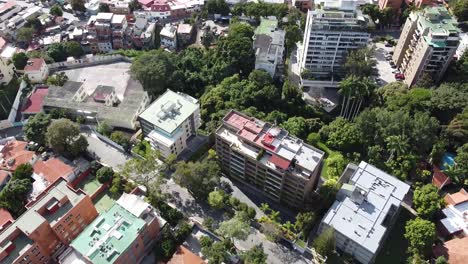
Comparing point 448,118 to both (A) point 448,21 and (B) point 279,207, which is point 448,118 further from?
(B) point 279,207

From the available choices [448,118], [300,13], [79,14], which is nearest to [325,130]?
[448,118]

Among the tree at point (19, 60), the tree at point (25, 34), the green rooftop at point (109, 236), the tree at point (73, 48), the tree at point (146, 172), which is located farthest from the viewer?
the tree at point (25, 34)

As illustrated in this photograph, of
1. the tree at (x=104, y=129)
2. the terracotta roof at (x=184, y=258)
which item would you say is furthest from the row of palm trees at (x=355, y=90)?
the tree at (x=104, y=129)

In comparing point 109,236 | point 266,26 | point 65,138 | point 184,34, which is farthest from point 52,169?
point 266,26

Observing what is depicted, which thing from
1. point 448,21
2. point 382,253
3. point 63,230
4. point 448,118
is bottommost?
point 382,253

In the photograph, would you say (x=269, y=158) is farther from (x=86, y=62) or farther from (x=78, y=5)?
(x=78, y=5)

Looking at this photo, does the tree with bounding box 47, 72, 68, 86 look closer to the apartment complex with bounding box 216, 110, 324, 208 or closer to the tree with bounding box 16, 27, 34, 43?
the tree with bounding box 16, 27, 34, 43

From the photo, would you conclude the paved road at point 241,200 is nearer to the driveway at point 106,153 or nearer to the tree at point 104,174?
the tree at point 104,174
